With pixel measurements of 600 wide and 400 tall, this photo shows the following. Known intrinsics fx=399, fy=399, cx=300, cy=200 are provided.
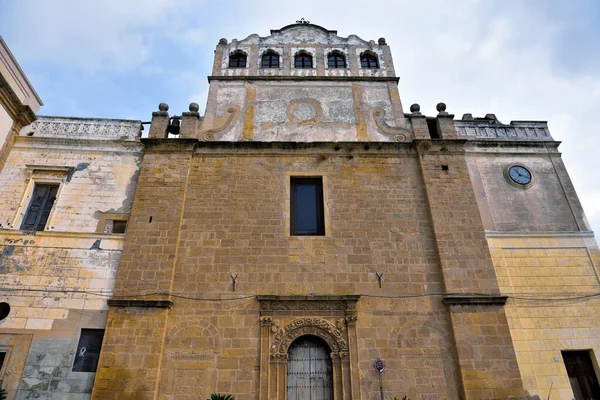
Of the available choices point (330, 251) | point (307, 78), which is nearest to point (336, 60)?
point (307, 78)

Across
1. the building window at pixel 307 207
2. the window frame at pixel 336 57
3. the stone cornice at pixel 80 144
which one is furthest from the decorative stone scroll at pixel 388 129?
the stone cornice at pixel 80 144

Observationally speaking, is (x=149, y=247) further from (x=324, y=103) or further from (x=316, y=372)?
(x=324, y=103)

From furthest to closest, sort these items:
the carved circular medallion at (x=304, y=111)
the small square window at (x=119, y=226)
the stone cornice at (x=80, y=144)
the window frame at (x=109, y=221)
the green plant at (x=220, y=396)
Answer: the carved circular medallion at (x=304, y=111), the stone cornice at (x=80, y=144), the small square window at (x=119, y=226), the window frame at (x=109, y=221), the green plant at (x=220, y=396)

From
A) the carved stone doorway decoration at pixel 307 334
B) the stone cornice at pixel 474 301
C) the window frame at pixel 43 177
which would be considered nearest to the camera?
the carved stone doorway decoration at pixel 307 334

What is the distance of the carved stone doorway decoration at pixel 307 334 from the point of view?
29.1 feet

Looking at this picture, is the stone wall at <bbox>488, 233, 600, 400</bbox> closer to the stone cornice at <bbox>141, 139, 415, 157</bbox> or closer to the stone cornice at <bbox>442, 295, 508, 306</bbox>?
the stone cornice at <bbox>442, 295, 508, 306</bbox>

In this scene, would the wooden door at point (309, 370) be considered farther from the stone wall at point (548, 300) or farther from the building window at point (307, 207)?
the stone wall at point (548, 300)

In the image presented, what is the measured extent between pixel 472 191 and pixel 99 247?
10.2 metres

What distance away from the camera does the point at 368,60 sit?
47.4ft

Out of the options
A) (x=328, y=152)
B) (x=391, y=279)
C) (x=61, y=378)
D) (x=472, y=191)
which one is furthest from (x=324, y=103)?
(x=61, y=378)

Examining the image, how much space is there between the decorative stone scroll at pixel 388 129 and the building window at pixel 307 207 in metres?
2.75

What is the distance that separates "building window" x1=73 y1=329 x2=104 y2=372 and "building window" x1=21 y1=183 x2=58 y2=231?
3392mm

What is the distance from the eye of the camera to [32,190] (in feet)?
37.3

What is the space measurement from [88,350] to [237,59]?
1023 cm
